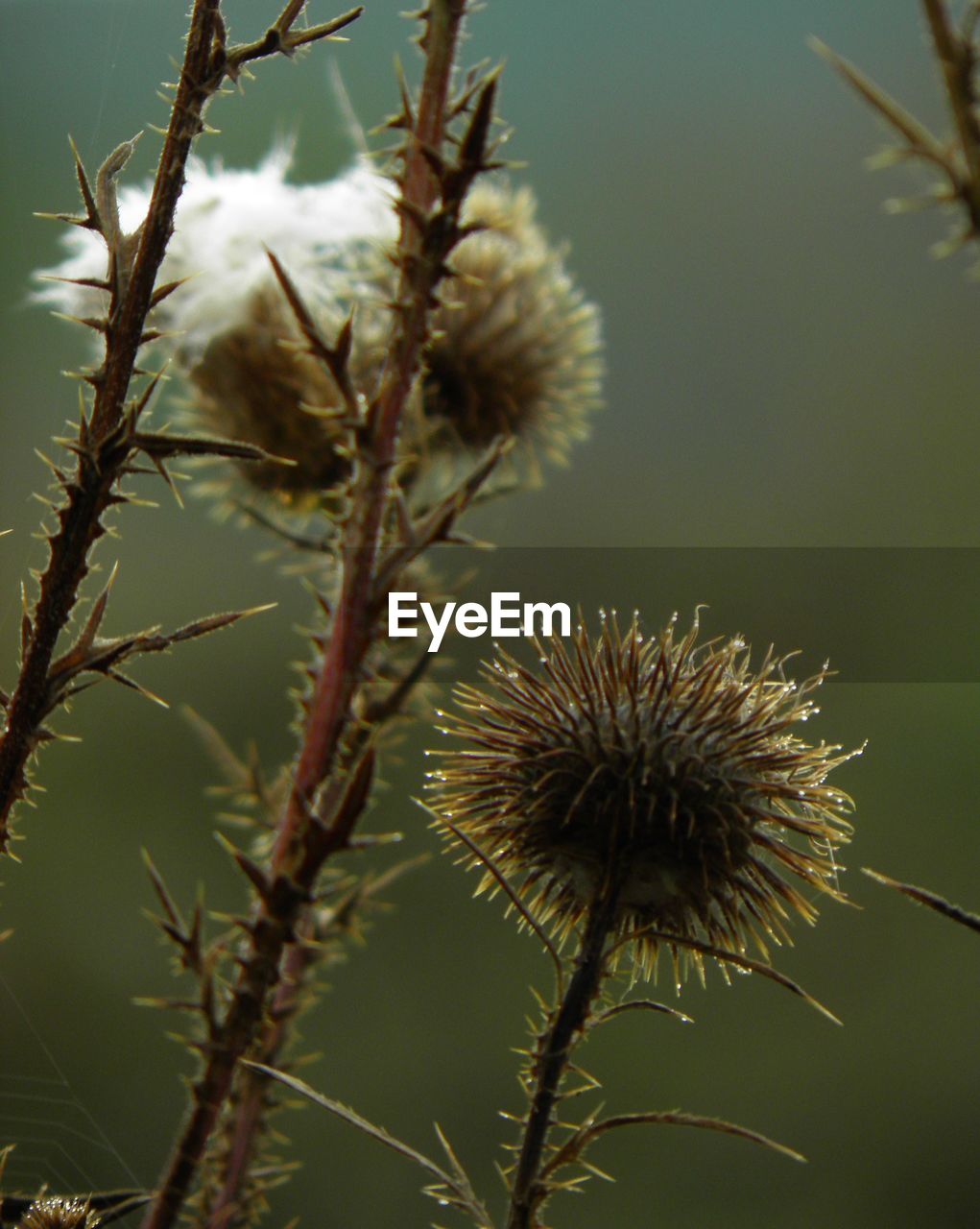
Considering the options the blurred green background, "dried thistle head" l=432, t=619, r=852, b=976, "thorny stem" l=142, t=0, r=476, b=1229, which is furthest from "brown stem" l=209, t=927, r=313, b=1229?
the blurred green background

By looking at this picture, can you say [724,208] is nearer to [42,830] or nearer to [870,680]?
[870,680]

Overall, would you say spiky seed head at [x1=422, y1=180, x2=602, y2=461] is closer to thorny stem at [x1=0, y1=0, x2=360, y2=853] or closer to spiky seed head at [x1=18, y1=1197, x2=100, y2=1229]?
thorny stem at [x1=0, y1=0, x2=360, y2=853]

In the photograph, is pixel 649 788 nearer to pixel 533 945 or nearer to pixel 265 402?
pixel 265 402

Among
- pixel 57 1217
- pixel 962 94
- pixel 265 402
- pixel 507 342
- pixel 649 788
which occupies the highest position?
pixel 507 342

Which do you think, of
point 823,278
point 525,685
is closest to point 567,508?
point 823,278

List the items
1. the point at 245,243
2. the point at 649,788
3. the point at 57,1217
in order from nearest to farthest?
the point at 57,1217, the point at 649,788, the point at 245,243

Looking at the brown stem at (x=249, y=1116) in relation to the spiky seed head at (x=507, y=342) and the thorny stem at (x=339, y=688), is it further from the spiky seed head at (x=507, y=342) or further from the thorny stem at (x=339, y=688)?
the spiky seed head at (x=507, y=342)

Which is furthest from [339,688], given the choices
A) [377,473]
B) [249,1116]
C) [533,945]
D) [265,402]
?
[533,945]

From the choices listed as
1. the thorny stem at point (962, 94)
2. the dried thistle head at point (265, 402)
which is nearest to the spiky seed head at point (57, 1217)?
the thorny stem at point (962, 94)
